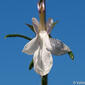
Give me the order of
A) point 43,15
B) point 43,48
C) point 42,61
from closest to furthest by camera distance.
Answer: point 42,61 → point 43,48 → point 43,15

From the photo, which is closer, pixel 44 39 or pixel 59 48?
pixel 59 48

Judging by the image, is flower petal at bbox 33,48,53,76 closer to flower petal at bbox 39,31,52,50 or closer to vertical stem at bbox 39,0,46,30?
flower petal at bbox 39,31,52,50

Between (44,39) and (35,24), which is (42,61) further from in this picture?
(35,24)

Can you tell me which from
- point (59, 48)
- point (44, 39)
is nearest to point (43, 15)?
point (44, 39)

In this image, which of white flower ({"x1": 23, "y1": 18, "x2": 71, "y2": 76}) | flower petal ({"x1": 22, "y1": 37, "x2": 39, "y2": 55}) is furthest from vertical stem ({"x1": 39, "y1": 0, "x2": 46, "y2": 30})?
flower petal ({"x1": 22, "y1": 37, "x2": 39, "y2": 55})

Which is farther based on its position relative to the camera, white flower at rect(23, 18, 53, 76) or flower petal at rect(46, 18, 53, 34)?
flower petal at rect(46, 18, 53, 34)

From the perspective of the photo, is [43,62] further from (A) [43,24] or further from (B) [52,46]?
(A) [43,24]

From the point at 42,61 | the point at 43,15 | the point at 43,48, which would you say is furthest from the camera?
the point at 43,15
